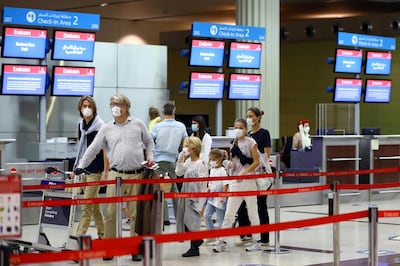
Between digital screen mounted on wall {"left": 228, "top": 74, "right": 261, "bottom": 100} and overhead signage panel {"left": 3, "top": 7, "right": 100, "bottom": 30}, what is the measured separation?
9.30 feet

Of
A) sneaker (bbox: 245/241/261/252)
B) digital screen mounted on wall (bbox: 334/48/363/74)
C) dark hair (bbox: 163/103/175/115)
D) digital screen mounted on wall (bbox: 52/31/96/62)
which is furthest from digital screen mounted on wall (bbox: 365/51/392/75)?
sneaker (bbox: 245/241/261/252)

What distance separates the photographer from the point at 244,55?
1742cm

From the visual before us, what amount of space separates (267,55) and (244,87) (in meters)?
1.09

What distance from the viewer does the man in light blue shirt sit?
1246cm

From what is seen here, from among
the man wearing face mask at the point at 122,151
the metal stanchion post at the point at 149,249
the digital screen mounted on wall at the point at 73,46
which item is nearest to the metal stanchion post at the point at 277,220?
the man wearing face mask at the point at 122,151

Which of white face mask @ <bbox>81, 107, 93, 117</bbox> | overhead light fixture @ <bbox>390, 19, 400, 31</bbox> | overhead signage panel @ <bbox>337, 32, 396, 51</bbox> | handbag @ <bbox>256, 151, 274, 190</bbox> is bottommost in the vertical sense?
handbag @ <bbox>256, 151, 274, 190</bbox>

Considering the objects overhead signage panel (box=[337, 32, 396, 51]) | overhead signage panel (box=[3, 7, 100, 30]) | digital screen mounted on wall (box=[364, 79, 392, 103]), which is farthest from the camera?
digital screen mounted on wall (box=[364, 79, 392, 103])

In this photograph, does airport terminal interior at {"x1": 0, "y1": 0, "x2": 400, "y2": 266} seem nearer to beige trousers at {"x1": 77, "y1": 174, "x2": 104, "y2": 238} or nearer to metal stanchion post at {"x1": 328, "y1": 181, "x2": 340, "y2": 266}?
metal stanchion post at {"x1": 328, "y1": 181, "x2": 340, "y2": 266}

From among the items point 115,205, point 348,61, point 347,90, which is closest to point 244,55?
point 348,61

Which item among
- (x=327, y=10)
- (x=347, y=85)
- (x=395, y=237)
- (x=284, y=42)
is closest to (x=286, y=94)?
(x=284, y=42)

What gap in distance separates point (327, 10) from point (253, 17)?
32.0 feet

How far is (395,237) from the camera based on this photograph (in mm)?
11469

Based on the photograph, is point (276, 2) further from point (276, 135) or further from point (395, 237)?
point (395, 237)

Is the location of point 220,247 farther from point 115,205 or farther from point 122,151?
point 122,151
